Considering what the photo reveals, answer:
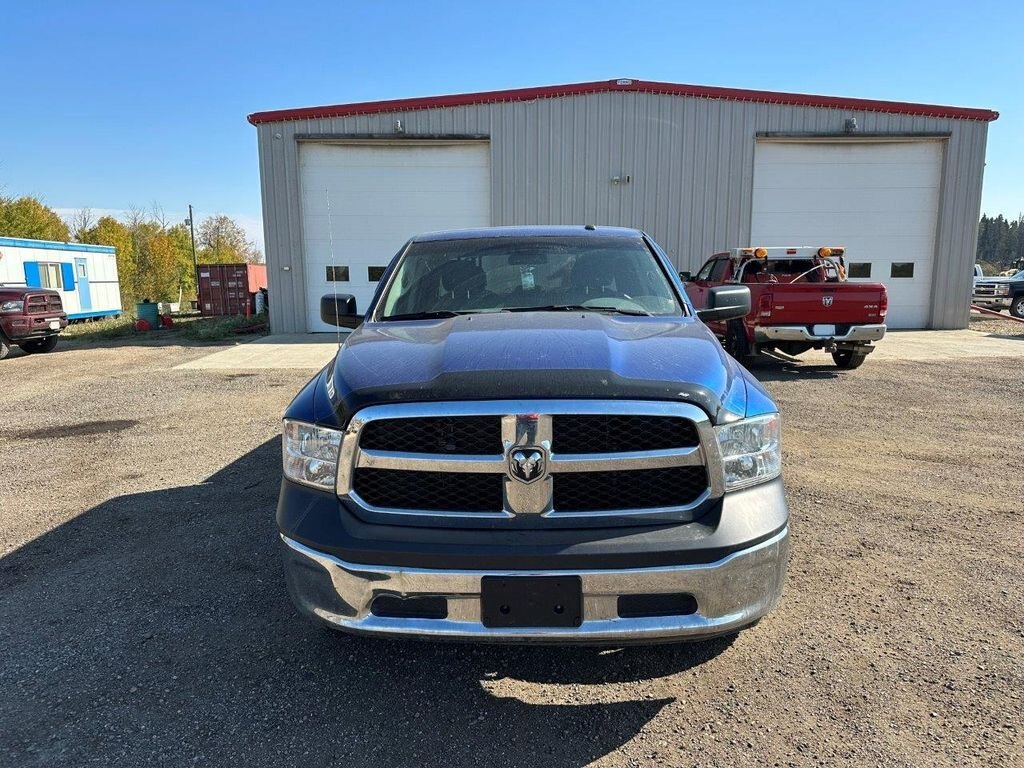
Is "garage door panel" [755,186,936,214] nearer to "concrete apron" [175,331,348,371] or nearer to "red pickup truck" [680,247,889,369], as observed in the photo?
"red pickup truck" [680,247,889,369]

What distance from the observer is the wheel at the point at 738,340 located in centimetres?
943

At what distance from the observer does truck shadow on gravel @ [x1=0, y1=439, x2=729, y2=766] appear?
7.13 ft

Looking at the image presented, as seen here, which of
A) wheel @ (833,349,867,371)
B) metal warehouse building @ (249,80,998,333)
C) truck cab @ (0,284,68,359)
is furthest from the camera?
metal warehouse building @ (249,80,998,333)

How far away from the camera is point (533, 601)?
1.99 meters

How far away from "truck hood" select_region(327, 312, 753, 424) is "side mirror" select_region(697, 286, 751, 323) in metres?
0.91

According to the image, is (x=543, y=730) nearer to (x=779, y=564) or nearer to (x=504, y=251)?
(x=779, y=564)

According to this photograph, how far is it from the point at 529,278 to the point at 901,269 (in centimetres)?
1613

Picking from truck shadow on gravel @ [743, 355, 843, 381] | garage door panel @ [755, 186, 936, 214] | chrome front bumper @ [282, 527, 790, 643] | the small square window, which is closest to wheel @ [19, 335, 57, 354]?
truck shadow on gravel @ [743, 355, 843, 381]

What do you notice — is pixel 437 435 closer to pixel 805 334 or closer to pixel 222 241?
pixel 805 334

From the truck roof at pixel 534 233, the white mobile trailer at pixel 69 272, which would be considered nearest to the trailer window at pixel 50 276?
the white mobile trailer at pixel 69 272

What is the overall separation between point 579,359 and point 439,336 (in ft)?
2.38

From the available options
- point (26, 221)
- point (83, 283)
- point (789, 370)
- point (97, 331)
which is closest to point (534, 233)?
point (789, 370)

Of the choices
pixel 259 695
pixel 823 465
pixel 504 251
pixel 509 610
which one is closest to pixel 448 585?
pixel 509 610

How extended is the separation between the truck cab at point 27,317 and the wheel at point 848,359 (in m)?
15.0
